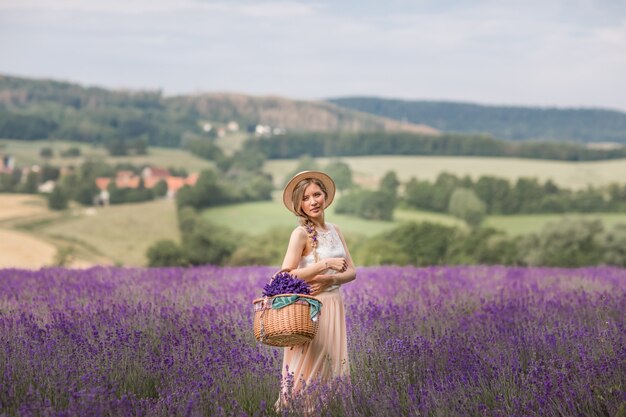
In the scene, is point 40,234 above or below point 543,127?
below

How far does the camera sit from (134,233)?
26.2 m

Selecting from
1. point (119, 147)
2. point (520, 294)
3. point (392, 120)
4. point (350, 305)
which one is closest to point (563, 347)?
point (350, 305)

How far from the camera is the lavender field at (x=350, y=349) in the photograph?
4.21 meters

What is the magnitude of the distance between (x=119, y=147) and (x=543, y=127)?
1578cm

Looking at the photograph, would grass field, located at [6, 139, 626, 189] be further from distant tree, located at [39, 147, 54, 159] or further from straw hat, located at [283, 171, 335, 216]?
straw hat, located at [283, 171, 335, 216]

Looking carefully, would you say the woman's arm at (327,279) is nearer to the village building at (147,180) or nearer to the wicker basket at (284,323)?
the wicker basket at (284,323)

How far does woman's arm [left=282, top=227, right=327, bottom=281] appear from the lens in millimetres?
4523

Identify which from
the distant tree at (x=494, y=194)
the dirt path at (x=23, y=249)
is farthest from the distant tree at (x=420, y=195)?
the dirt path at (x=23, y=249)

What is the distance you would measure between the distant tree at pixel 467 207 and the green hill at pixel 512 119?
25.5 feet

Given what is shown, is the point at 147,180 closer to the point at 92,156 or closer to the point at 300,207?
the point at 92,156

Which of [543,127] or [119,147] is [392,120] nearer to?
[543,127]

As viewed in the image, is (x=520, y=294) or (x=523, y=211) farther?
(x=523, y=211)

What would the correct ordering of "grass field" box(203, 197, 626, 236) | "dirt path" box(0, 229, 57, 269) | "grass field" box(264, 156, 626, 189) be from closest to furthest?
1. "dirt path" box(0, 229, 57, 269)
2. "grass field" box(203, 197, 626, 236)
3. "grass field" box(264, 156, 626, 189)

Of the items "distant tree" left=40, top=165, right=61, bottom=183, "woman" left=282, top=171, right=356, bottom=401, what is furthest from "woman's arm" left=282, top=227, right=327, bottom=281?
"distant tree" left=40, top=165, right=61, bottom=183
